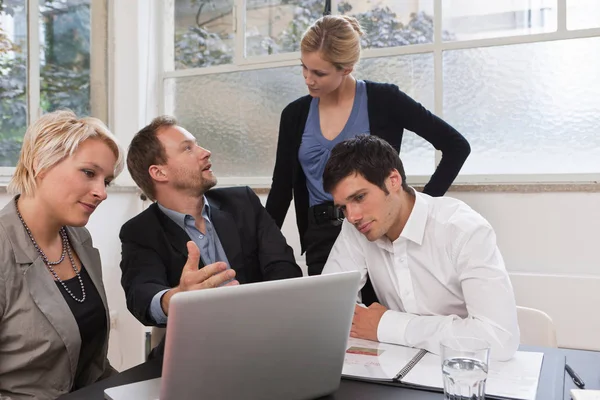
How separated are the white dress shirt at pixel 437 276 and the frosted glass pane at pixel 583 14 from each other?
1297mm

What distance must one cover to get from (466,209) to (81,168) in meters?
1.02

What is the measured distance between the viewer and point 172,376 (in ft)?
2.59

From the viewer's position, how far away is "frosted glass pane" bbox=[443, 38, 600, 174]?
92.2 inches

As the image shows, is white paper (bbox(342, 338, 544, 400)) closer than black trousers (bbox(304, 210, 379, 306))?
Yes

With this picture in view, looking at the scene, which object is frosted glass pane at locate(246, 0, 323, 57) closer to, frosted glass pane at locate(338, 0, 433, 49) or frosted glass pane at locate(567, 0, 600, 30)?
frosted glass pane at locate(338, 0, 433, 49)

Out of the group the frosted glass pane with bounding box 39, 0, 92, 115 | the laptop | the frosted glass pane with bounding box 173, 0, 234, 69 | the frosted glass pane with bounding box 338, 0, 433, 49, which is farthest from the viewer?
the frosted glass pane with bounding box 173, 0, 234, 69

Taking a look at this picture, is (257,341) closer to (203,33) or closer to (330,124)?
(330,124)

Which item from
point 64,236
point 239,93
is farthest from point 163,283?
point 239,93

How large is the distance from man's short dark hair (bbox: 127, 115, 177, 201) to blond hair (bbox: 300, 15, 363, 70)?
0.55 m

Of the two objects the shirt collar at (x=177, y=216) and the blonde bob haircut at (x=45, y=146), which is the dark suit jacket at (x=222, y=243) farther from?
the blonde bob haircut at (x=45, y=146)

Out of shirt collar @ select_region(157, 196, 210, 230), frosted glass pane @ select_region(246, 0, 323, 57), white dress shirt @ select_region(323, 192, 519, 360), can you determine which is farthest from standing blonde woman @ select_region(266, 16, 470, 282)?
frosted glass pane @ select_region(246, 0, 323, 57)

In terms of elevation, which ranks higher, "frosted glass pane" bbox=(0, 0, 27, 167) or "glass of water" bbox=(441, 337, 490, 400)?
"frosted glass pane" bbox=(0, 0, 27, 167)

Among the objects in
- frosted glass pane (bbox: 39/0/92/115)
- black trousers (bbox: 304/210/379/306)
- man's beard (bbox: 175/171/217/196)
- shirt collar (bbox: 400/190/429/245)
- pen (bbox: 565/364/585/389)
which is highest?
frosted glass pane (bbox: 39/0/92/115)

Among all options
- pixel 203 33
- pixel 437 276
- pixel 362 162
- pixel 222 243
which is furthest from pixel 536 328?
pixel 203 33
